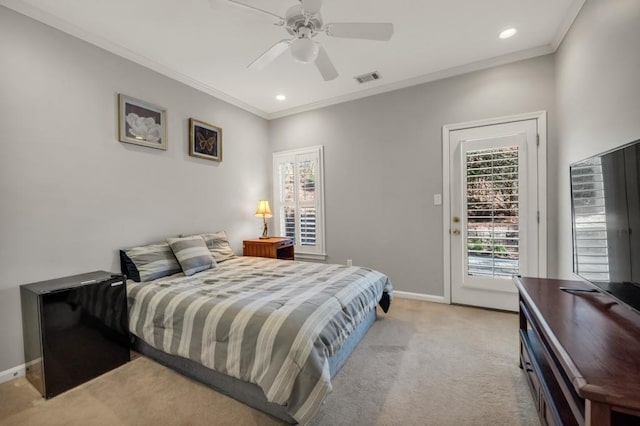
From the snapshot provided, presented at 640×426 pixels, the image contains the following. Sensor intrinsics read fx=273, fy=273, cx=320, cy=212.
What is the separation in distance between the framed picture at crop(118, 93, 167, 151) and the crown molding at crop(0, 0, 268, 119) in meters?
0.43

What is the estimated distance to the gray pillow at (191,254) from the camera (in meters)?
2.76

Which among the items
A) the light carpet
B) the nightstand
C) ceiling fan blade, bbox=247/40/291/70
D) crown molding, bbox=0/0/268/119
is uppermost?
crown molding, bbox=0/0/268/119

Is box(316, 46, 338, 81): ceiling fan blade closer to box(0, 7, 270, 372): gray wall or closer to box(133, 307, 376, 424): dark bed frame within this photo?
box(0, 7, 270, 372): gray wall

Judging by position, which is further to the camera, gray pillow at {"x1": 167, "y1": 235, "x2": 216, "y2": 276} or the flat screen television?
gray pillow at {"x1": 167, "y1": 235, "x2": 216, "y2": 276}

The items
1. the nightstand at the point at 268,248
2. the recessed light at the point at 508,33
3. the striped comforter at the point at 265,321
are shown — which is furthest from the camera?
the nightstand at the point at 268,248

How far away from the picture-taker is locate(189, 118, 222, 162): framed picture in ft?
11.1

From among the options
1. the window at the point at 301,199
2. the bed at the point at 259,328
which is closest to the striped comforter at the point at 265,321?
the bed at the point at 259,328

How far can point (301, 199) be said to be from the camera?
4402mm

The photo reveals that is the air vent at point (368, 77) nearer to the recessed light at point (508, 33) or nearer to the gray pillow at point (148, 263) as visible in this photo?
the recessed light at point (508, 33)

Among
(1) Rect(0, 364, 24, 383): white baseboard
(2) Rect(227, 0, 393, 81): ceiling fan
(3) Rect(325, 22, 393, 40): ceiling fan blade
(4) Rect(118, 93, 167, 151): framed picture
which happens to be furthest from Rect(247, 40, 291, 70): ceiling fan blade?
(1) Rect(0, 364, 24, 383): white baseboard

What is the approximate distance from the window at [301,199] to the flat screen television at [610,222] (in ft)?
9.78

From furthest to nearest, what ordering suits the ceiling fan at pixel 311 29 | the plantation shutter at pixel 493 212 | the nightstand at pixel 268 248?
the nightstand at pixel 268 248
the plantation shutter at pixel 493 212
the ceiling fan at pixel 311 29

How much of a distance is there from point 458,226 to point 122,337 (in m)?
3.54

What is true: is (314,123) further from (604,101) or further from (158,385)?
(158,385)
